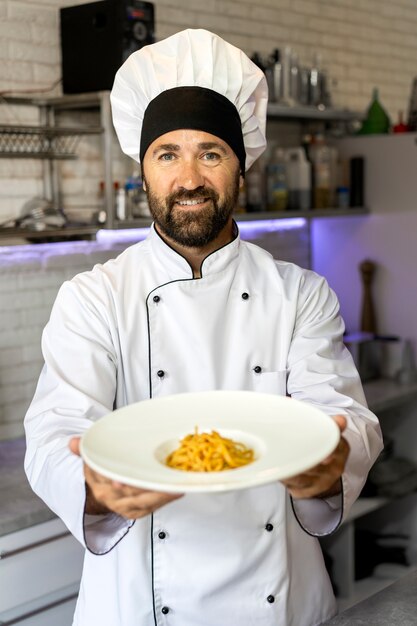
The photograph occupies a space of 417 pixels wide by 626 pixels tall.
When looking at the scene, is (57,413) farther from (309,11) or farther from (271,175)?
(309,11)

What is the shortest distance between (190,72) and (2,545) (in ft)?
4.38

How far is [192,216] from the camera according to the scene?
179 cm

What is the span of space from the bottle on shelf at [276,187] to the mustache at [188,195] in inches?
79.1

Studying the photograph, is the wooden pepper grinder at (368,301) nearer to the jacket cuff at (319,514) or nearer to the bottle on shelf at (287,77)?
the bottle on shelf at (287,77)

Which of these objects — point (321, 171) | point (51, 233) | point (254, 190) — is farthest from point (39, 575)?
point (321, 171)

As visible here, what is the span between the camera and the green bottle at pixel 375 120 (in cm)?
418

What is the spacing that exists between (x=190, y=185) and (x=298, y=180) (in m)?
2.16

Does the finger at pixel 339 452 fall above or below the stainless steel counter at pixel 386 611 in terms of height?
above

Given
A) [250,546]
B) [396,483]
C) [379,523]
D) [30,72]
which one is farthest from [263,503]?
[379,523]

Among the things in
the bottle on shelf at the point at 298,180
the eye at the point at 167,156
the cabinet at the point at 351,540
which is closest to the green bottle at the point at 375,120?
the bottle on shelf at the point at 298,180

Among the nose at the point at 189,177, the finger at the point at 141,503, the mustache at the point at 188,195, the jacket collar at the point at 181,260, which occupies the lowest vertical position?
the finger at the point at 141,503

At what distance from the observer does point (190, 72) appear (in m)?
1.85

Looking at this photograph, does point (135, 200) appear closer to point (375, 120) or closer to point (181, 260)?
point (181, 260)

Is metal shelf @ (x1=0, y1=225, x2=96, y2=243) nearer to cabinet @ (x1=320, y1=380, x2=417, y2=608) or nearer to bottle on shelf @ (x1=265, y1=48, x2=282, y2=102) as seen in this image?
bottle on shelf @ (x1=265, y1=48, x2=282, y2=102)
